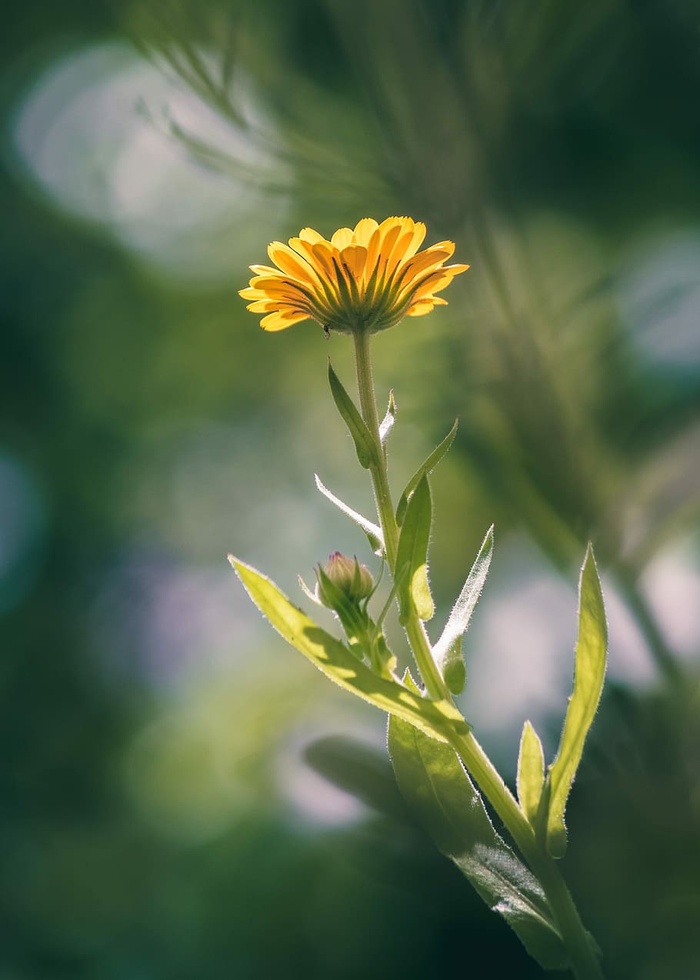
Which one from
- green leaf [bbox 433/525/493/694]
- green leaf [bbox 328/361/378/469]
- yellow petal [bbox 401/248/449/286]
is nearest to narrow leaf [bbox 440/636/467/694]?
green leaf [bbox 433/525/493/694]

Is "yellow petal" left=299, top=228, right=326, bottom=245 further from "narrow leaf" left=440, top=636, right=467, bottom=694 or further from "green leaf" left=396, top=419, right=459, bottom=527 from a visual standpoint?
"narrow leaf" left=440, top=636, right=467, bottom=694

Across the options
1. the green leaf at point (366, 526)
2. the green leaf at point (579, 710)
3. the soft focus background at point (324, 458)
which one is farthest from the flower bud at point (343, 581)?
the soft focus background at point (324, 458)

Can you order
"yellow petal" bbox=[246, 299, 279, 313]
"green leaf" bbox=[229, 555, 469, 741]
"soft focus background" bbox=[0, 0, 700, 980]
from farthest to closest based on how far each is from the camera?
"soft focus background" bbox=[0, 0, 700, 980]
"yellow petal" bbox=[246, 299, 279, 313]
"green leaf" bbox=[229, 555, 469, 741]

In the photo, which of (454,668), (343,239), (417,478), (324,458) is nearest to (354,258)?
(343,239)

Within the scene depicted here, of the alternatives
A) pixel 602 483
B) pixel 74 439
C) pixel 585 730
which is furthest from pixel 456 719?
pixel 74 439

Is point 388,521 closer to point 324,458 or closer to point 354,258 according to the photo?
point 354,258

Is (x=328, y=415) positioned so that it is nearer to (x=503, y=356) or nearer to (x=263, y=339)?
(x=263, y=339)

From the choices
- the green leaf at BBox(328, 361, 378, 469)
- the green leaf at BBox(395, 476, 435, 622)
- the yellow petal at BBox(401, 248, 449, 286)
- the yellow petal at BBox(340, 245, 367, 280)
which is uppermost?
the yellow petal at BBox(340, 245, 367, 280)
